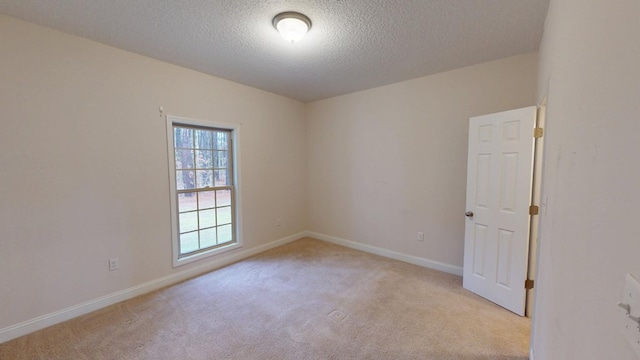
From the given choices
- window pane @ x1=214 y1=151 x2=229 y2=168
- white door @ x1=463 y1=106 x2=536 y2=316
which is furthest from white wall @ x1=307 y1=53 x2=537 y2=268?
window pane @ x1=214 y1=151 x2=229 y2=168

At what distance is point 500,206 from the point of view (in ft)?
8.23

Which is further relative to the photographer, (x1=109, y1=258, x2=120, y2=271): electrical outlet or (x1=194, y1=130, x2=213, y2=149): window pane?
(x1=194, y1=130, x2=213, y2=149): window pane

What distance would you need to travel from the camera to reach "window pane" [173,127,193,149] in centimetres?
312

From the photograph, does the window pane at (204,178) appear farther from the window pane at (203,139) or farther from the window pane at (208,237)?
the window pane at (208,237)

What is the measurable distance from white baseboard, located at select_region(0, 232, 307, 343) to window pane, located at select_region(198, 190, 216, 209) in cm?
76

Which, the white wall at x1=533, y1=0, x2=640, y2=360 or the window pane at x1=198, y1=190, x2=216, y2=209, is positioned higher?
the white wall at x1=533, y1=0, x2=640, y2=360

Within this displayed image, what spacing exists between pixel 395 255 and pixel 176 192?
10.2 ft

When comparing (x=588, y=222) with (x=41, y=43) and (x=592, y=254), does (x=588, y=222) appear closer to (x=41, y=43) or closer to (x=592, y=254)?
(x=592, y=254)

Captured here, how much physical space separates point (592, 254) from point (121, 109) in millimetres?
3545

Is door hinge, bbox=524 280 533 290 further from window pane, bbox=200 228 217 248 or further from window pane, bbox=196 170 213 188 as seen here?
window pane, bbox=196 170 213 188

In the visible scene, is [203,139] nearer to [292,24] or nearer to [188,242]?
[188,242]

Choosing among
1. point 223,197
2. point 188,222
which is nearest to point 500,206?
point 223,197

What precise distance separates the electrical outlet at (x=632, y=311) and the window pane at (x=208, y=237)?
373cm

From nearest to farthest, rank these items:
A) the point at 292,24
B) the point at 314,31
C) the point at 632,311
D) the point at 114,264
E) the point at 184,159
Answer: the point at 632,311, the point at 292,24, the point at 314,31, the point at 114,264, the point at 184,159
